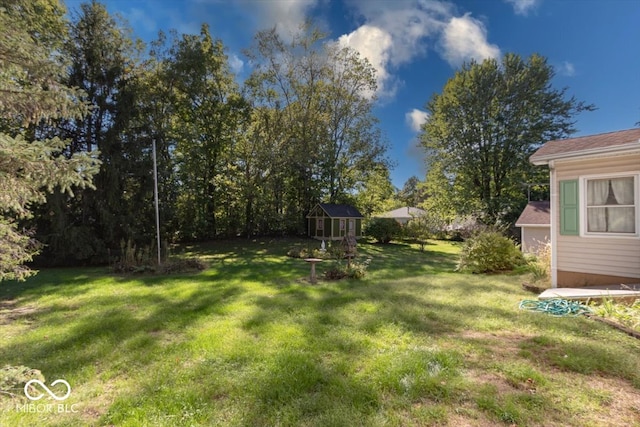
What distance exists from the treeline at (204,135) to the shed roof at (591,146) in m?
12.9

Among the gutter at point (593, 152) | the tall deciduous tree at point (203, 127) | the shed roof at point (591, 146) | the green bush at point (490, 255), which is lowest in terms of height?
the green bush at point (490, 255)

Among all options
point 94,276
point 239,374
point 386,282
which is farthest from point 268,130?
point 239,374

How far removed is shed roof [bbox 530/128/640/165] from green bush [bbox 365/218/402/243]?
42.8ft

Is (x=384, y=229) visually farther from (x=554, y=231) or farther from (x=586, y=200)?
(x=586, y=200)

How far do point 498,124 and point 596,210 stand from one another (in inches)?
671

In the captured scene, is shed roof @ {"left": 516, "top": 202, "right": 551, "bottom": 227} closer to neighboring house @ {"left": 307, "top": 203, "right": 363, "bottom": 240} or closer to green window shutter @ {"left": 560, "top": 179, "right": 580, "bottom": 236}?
→ green window shutter @ {"left": 560, "top": 179, "right": 580, "bottom": 236}

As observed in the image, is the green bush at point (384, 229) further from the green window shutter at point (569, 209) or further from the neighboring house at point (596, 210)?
the green window shutter at point (569, 209)

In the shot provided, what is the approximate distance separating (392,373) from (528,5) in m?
11.8

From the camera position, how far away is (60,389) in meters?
2.77

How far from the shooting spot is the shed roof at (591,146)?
5.53 metres

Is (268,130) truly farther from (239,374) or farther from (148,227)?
(239,374)

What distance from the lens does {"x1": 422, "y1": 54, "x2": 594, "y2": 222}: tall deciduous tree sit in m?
19.5

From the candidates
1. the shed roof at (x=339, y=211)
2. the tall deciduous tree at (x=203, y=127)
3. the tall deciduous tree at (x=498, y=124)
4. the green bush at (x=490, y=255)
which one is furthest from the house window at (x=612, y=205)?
the tall deciduous tree at (x=203, y=127)

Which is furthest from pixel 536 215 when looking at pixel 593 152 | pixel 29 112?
pixel 29 112
